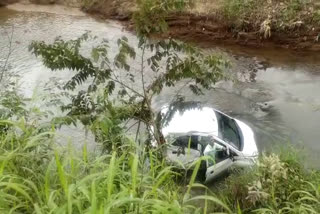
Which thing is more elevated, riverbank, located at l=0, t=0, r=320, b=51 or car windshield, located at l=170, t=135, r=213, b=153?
riverbank, located at l=0, t=0, r=320, b=51

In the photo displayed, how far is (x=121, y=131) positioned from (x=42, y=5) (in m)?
10.9

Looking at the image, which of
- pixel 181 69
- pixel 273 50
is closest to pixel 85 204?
pixel 181 69

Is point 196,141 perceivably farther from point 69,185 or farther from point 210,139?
point 69,185

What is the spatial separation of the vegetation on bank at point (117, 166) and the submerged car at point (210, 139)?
0.84 feet

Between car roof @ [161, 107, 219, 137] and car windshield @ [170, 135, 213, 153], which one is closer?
car windshield @ [170, 135, 213, 153]

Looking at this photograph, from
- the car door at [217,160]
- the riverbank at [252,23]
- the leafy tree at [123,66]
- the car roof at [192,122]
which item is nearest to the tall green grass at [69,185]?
the leafy tree at [123,66]

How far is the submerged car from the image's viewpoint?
20.1 ft

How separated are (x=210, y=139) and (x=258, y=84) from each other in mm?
4118

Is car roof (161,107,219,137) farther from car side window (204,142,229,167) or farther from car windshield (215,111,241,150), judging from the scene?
car side window (204,142,229,167)

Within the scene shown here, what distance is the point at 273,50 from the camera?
11.3 m

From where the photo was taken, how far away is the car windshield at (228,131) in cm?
706

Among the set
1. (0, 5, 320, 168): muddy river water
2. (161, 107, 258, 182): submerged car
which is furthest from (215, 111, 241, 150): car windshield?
(0, 5, 320, 168): muddy river water

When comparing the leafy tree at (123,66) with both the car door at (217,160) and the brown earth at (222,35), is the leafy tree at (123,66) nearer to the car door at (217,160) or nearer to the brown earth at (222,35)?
the car door at (217,160)

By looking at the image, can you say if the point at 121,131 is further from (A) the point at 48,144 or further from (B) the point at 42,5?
(B) the point at 42,5
